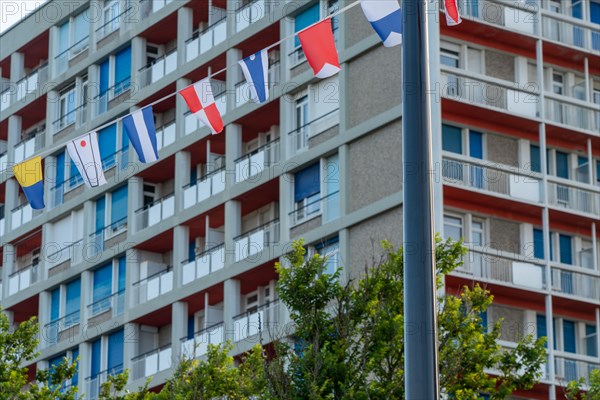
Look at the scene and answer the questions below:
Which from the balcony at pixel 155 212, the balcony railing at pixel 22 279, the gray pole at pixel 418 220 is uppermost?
the balcony at pixel 155 212

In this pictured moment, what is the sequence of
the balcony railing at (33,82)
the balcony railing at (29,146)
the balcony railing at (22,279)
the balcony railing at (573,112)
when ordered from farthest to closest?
the balcony railing at (33,82) < the balcony railing at (29,146) < the balcony railing at (22,279) < the balcony railing at (573,112)

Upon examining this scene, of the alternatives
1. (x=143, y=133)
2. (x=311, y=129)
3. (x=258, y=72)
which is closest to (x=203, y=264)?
(x=311, y=129)

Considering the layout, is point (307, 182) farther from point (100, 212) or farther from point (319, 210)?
point (100, 212)

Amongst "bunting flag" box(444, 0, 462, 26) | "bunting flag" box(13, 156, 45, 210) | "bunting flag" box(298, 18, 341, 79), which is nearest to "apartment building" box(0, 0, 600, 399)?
"bunting flag" box(13, 156, 45, 210)

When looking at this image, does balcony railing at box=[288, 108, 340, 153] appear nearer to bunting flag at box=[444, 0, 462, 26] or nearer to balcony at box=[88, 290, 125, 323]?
balcony at box=[88, 290, 125, 323]

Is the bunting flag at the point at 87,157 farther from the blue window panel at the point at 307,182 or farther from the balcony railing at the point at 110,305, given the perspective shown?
the balcony railing at the point at 110,305

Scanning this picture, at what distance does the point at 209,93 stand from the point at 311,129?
51.2 feet

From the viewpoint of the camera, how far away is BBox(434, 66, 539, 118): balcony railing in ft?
117

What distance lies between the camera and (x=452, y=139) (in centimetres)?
3594

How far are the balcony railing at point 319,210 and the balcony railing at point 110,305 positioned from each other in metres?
7.71

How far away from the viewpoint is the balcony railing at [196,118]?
42.3 metres

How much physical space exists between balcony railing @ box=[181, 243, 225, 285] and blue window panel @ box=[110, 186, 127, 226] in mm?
3857

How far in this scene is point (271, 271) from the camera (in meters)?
39.5

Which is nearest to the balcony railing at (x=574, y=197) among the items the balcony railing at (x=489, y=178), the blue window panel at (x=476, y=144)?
the balcony railing at (x=489, y=178)
